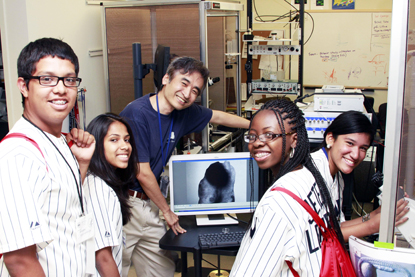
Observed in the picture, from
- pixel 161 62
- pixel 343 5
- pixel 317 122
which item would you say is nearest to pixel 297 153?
pixel 317 122

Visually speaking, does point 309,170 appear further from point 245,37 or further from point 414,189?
point 245,37

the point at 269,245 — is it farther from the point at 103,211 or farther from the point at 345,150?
the point at 345,150

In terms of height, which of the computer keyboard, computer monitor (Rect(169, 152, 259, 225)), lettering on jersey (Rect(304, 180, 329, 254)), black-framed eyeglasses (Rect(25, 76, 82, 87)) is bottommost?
the computer keyboard

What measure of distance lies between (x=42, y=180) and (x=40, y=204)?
0.06m

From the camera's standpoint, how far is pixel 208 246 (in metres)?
1.73

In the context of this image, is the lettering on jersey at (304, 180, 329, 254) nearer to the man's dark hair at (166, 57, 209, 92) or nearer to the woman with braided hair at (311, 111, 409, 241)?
the woman with braided hair at (311, 111, 409, 241)

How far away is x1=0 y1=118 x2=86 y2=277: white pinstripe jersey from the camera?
36.1 inches

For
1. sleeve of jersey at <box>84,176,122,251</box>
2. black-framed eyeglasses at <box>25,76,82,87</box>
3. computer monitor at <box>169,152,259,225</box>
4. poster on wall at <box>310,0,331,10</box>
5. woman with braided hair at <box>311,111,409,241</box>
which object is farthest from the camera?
poster on wall at <box>310,0,331,10</box>

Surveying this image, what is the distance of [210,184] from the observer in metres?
1.96

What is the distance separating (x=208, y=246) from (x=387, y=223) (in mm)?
1048

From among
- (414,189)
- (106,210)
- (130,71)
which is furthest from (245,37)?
(414,189)

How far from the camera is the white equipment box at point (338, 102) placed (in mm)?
2127

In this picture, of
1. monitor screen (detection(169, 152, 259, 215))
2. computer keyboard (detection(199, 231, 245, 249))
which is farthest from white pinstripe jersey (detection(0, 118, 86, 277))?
monitor screen (detection(169, 152, 259, 215))

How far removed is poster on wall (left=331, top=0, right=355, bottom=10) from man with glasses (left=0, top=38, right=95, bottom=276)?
484cm
